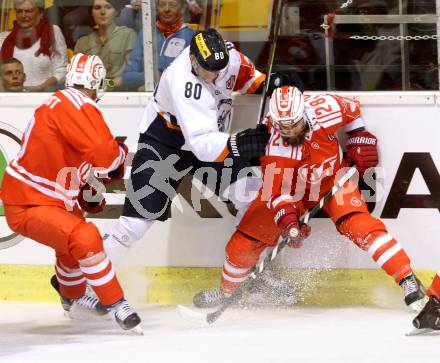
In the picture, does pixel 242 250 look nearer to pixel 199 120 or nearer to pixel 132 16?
pixel 199 120

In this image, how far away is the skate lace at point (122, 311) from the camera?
4.33 metres

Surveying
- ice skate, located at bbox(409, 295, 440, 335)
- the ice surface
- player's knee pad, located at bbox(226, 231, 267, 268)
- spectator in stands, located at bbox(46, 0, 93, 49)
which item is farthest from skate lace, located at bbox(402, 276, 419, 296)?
spectator in stands, located at bbox(46, 0, 93, 49)

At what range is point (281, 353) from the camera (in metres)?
3.86

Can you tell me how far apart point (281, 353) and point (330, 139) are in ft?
3.76

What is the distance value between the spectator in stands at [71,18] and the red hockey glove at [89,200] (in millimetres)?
716

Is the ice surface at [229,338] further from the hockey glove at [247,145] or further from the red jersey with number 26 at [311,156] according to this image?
the hockey glove at [247,145]

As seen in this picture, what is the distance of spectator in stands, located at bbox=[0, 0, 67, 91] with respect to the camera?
5.12m

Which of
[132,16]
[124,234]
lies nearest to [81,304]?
Result: [124,234]

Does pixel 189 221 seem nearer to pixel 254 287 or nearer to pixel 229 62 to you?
pixel 254 287

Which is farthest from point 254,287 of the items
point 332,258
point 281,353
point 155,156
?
point 281,353

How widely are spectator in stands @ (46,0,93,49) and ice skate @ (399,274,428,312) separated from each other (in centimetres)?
182

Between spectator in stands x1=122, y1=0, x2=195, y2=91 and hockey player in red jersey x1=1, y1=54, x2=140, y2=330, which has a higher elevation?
spectator in stands x1=122, y1=0, x2=195, y2=91

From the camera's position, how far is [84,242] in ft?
13.9

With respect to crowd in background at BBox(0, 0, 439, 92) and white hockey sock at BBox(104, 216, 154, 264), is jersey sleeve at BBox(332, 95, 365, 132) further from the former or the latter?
white hockey sock at BBox(104, 216, 154, 264)
